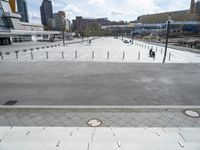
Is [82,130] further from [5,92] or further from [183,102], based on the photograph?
[5,92]

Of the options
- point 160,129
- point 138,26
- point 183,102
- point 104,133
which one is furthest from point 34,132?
point 138,26

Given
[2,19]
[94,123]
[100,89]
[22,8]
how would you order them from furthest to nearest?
[22,8]
[2,19]
[100,89]
[94,123]

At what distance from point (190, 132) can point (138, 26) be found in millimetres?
162034

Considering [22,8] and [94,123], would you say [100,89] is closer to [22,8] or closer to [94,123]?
[94,123]

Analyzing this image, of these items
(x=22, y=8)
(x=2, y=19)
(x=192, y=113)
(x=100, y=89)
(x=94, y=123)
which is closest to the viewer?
(x=94, y=123)

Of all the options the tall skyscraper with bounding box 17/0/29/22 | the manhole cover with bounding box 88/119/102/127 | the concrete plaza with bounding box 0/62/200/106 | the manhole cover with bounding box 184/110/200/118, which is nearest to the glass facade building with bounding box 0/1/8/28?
the concrete plaza with bounding box 0/62/200/106

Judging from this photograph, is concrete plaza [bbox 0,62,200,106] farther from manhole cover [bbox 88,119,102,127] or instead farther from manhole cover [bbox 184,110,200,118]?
manhole cover [bbox 88,119,102,127]

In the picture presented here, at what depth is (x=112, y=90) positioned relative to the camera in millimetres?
8133

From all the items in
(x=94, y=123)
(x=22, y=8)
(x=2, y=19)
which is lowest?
(x=94, y=123)

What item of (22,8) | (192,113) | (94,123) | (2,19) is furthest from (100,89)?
(22,8)

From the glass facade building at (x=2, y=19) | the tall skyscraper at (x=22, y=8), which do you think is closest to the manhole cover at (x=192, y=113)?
the glass facade building at (x=2, y=19)

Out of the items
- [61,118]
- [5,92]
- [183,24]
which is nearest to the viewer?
[61,118]

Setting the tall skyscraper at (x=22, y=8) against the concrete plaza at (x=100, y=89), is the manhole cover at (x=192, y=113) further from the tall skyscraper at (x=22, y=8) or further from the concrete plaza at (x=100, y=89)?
the tall skyscraper at (x=22, y=8)

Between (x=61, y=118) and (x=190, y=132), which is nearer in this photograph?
(x=190, y=132)
